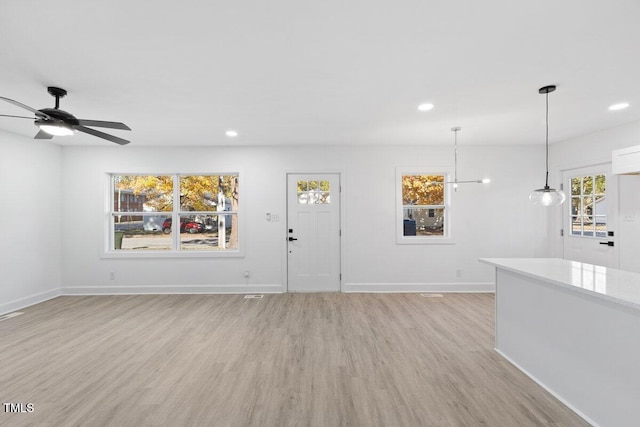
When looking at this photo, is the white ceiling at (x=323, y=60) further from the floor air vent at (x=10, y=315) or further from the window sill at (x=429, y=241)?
the floor air vent at (x=10, y=315)

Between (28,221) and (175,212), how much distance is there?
204 centimetres

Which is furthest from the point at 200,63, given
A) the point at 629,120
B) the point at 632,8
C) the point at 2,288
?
the point at 629,120

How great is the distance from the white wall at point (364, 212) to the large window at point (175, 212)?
0.23 meters

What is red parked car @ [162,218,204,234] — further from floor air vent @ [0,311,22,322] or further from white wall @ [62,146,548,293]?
floor air vent @ [0,311,22,322]

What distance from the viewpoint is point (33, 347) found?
3.14 metres

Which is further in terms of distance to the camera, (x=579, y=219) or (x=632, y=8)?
(x=579, y=219)

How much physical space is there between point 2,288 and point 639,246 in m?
8.49

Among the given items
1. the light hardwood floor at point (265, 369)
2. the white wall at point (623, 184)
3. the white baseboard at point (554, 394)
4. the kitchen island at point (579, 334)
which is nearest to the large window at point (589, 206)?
the white wall at point (623, 184)

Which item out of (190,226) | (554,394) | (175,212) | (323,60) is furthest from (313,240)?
(554,394)

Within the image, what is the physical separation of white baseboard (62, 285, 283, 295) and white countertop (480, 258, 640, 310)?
12.0 ft

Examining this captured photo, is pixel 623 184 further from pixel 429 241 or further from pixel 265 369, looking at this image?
pixel 265 369

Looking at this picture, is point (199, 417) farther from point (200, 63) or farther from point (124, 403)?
point (200, 63)

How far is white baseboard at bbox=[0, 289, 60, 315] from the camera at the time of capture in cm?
432

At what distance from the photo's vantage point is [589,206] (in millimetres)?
4582
